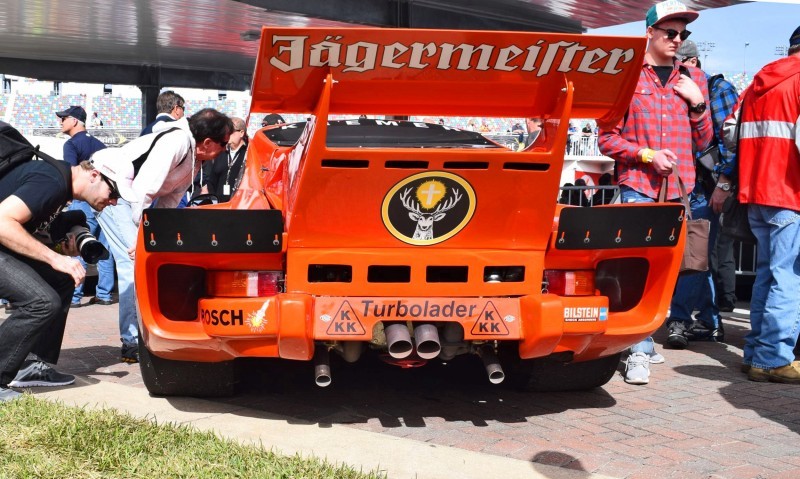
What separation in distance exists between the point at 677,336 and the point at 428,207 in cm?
334

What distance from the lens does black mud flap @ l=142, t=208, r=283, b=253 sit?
4.01 m

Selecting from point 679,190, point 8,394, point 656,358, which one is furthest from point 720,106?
point 8,394

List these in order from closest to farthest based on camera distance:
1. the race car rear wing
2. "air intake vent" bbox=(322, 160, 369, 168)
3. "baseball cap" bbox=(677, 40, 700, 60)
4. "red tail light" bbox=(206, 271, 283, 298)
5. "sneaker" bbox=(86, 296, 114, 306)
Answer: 1. the race car rear wing
2. "air intake vent" bbox=(322, 160, 369, 168)
3. "red tail light" bbox=(206, 271, 283, 298)
4. "baseball cap" bbox=(677, 40, 700, 60)
5. "sneaker" bbox=(86, 296, 114, 306)

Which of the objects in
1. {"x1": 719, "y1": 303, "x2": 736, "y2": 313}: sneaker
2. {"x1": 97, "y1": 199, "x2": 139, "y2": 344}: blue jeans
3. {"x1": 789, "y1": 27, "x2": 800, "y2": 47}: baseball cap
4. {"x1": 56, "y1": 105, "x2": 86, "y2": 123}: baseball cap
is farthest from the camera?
{"x1": 56, "y1": 105, "x2": 86, "y2": 123}: baseball cap

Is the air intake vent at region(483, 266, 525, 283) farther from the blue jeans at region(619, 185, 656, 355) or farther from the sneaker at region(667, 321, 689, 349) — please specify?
the sneaker at region(667, 321, 689, 349)

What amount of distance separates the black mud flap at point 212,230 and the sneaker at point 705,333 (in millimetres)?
4095

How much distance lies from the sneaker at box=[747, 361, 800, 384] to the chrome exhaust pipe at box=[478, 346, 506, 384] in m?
1.99

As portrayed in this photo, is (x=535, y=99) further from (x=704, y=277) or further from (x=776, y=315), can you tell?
(x=704, y=277)

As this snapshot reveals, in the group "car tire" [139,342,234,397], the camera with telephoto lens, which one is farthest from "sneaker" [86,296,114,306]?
"car tire" [139,342,234,397]

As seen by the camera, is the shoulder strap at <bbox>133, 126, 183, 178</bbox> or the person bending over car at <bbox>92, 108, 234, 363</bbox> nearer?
the person bending over car at <bbox>92, 108, 234, 363</bbox>

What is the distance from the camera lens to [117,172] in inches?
209

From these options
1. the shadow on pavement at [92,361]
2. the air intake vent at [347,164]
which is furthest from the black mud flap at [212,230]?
the shadow on pavement at [92,361]

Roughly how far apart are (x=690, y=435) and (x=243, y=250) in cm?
222

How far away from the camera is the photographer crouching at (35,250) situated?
468 centimetres
